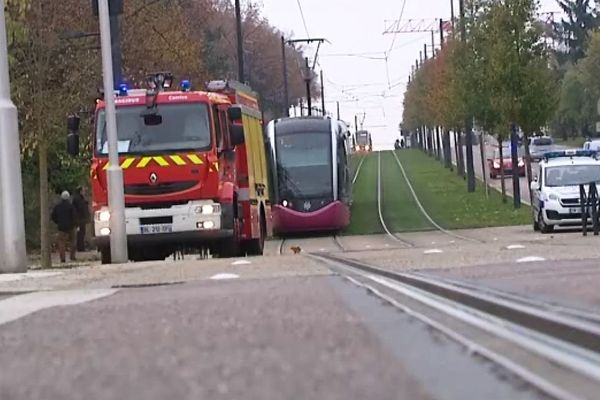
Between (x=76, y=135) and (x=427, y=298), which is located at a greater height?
(x=76, y=135)

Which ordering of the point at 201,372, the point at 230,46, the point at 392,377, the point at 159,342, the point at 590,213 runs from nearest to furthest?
the point at 392,377, the point at 201,372, the point at 159,342, the point at 590,213, the point at 230,46

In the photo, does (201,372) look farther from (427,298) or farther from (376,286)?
(376,286)

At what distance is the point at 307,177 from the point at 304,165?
0.45 m

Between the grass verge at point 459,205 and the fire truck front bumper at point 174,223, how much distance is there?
1931cm

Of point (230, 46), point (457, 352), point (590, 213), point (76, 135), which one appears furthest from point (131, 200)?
point (230, 46)

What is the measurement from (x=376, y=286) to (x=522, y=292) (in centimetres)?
184

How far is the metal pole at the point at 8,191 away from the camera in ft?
54.7

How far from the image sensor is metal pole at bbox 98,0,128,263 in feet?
67.1

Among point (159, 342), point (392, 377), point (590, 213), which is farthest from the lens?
point (590, 213)

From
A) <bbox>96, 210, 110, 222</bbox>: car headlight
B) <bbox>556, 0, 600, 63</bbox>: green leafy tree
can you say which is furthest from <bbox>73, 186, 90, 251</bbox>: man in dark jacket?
<bbox>556, 0, 600, 63</bbox>: green leafy tree

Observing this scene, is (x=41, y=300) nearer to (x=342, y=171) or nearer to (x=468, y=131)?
(x=342, y=171)

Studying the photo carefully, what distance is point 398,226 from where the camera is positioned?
42.1 metres

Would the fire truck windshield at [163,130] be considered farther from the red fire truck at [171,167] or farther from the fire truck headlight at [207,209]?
A: the fire truck headlight at [207,209]

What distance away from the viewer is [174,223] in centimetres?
2177
